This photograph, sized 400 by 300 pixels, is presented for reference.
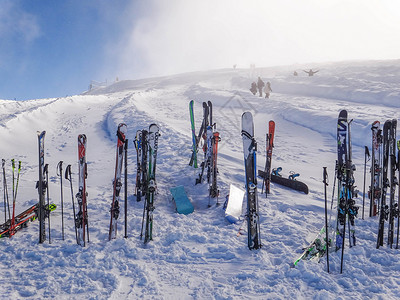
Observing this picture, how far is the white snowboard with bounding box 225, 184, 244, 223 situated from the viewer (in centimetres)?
510

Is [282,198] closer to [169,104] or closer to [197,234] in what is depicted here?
[197,234]

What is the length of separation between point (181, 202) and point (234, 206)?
3.67ft

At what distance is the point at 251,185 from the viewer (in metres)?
4.25

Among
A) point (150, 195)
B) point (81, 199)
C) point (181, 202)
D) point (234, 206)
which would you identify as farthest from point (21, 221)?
point (234, 206)

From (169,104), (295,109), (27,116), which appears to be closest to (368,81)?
(295,109)

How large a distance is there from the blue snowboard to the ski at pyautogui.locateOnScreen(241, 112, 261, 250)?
1.63 meters

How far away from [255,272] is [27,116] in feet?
47.7

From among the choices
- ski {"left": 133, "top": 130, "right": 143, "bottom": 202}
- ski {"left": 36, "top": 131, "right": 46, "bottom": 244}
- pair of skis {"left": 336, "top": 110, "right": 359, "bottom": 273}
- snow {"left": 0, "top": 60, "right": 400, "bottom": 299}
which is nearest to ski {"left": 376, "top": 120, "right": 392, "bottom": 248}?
snow {"left": 0, "top": 60, "right": 400, "bottom": 299}

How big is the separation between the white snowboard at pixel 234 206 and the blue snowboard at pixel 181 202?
0.79 metres

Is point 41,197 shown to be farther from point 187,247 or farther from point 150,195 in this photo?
point 187,247

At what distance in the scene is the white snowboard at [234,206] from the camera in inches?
201

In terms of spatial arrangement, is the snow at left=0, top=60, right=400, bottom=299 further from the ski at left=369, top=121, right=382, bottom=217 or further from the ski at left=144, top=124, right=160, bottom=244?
the ski at left=369, top=121, right=382, bottom=217

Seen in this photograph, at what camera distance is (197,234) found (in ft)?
15.0

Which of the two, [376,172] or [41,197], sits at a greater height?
[376,172]
